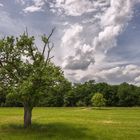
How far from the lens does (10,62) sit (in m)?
42.2

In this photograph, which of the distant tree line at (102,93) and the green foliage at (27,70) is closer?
the green foliage at (27,70)

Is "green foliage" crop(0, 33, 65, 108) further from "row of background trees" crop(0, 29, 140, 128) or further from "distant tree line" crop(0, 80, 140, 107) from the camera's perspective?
"distant tree line" crop(0, 80, 140, 107)

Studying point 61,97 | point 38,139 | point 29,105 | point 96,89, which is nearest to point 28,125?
point 29,105

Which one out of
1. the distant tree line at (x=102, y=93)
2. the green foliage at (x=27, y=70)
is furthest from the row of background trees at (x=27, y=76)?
the distant tree line at (x=102, y=93)

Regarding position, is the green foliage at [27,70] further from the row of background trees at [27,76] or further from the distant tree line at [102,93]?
the distant tree line at [102,93]

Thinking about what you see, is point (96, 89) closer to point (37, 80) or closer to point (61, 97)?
point (61, 97)

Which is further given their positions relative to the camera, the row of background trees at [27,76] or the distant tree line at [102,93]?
the distant tree line at [102,93]

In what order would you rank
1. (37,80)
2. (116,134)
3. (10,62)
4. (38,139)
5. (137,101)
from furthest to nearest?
(137,101)
(10,62)
(37,80)
(116,134)
(38,139)

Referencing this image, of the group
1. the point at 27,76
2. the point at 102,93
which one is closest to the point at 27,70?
the point at 27,76

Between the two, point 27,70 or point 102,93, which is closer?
point 27,70

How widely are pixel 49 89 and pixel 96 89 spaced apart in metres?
153

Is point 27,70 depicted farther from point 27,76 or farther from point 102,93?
point 102,93

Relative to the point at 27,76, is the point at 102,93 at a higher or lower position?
higher

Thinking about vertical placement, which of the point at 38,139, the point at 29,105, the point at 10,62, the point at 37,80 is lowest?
the point at 38,139
